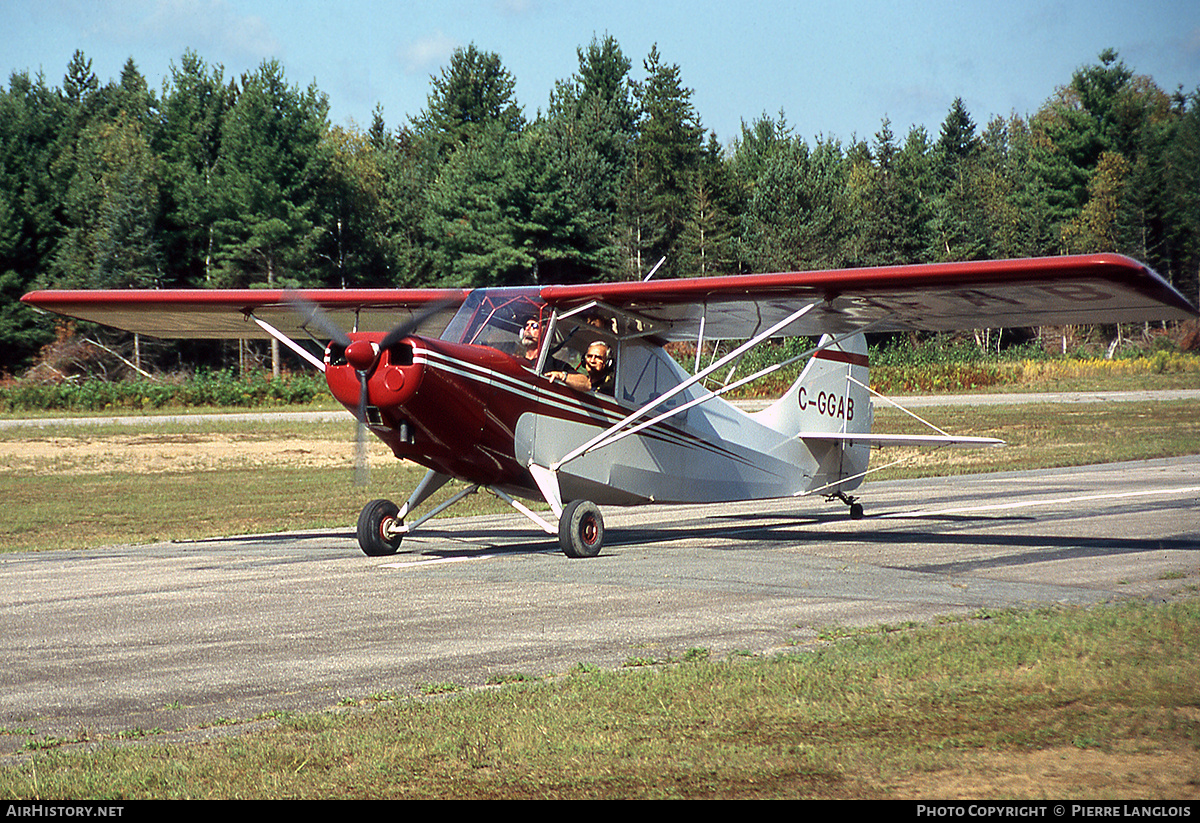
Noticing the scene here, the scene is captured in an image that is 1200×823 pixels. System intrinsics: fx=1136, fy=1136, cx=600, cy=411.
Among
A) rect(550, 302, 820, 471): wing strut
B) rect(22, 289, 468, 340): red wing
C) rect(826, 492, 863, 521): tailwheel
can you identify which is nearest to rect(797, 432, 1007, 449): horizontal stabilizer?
rect(826, 492, 863, 521): tailwheel

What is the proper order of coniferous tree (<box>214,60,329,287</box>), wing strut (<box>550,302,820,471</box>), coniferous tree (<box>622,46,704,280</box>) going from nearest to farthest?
wing strut (<box>550,302,820,471</box>)
coniferous tree (<box>214,60,329,287</box>)
coniferous tree (<box>622,46,704,280</box>)

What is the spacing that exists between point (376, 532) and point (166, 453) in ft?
61.8

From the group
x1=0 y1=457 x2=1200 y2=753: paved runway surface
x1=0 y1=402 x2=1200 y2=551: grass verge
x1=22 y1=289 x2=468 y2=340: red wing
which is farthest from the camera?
x1=0 y1=402 x2=1200 y2=551: grass verge

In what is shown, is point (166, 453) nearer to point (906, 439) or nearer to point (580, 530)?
point (580, 530)

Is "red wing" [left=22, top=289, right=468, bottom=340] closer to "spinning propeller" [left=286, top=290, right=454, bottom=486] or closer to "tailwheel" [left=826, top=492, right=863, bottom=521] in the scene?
"spinning propeller" [left=286, top=290, right=454, bottom=486]

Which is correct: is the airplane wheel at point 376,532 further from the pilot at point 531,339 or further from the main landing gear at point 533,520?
the pilot at point 531,339

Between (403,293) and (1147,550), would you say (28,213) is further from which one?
(1147,550)

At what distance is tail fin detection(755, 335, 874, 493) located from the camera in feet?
54.1

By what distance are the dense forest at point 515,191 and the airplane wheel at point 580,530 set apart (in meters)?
42.4

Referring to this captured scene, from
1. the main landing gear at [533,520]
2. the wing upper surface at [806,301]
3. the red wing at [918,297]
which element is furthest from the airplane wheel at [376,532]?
the red wing at [918,297]

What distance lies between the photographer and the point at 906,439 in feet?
47.2

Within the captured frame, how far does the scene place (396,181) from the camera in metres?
79.1

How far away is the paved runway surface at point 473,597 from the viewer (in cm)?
637

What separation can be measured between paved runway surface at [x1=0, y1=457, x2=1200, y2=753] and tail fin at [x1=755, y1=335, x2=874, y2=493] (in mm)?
1171
